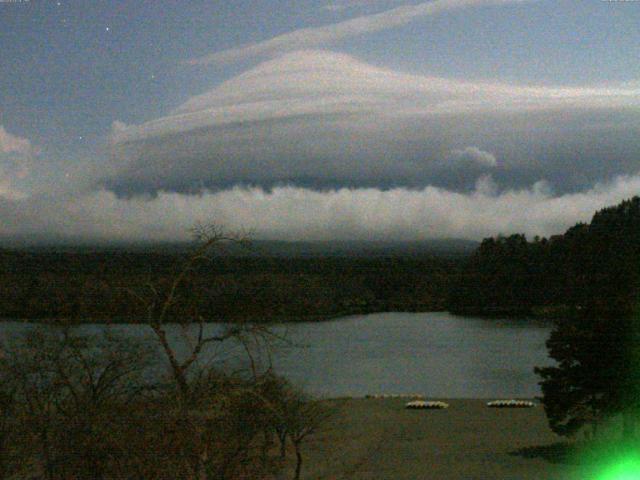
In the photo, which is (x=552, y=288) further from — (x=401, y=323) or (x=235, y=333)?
(x=235, y=333)

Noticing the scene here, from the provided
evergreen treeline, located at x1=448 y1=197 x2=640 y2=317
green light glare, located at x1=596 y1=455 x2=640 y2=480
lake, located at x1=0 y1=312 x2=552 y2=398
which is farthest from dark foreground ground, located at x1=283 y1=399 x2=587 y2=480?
evergreen treeline, located at x1=448 y1=197 x2=640 y2=317

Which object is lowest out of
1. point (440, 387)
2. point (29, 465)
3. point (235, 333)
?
point (440, 387)

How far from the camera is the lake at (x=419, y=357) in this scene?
1431 inches

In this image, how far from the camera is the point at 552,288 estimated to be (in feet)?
211

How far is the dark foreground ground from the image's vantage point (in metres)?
15.6

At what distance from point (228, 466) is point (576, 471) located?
1217 centimetres

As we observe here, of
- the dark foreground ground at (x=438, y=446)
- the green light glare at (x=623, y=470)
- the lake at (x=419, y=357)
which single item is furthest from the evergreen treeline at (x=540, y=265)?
the green light glare at (x=623, y=470)

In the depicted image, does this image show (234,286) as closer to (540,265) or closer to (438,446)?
(438,446)

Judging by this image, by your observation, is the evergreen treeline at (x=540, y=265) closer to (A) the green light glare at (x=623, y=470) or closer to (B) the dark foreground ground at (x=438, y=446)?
(B) the dark foreground ground at (x=438, y=446)

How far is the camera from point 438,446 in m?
19.5

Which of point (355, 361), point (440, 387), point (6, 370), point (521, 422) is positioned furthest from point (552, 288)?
point (6, 370)

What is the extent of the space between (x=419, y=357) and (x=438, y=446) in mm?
29005

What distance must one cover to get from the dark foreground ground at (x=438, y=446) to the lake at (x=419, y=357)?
3.76 metres

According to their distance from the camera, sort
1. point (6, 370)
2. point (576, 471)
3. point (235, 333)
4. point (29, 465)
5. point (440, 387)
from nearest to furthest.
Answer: point (235, 333) → point (29, 465) → point (6, 370) → point (576, 471) → point (440, 387)
